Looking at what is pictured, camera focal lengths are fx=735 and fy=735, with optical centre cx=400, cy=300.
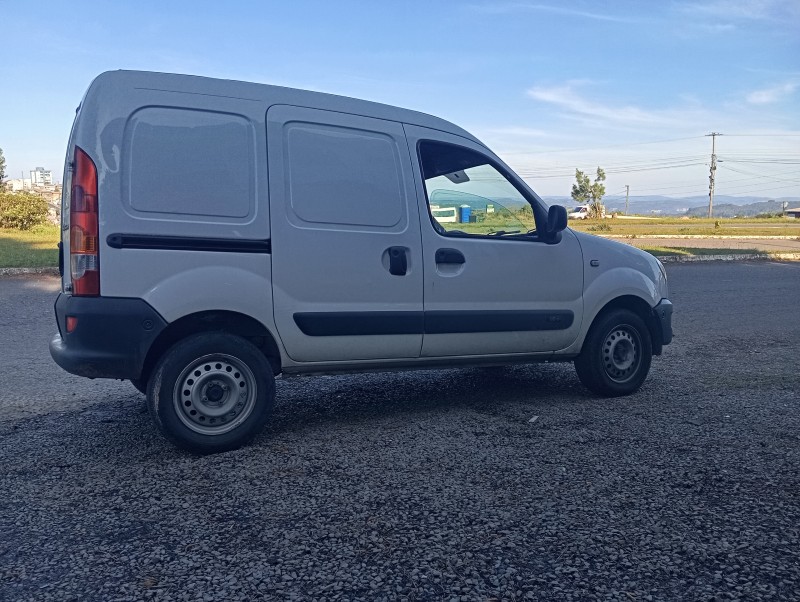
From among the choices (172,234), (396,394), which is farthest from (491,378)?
(172,234)

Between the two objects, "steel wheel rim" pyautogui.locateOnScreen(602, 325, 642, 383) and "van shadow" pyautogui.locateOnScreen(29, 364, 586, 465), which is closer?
"van shadow" pyautogui.locateOnScreen(29, 364, 586, 465)

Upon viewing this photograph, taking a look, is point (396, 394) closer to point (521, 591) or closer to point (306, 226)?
point (306, 226)

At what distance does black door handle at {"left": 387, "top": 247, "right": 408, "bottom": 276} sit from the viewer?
4855 mm

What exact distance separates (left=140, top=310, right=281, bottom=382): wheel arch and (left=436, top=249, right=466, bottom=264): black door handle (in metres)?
1.27

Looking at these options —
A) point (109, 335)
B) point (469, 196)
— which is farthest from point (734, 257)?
point (109, 335)

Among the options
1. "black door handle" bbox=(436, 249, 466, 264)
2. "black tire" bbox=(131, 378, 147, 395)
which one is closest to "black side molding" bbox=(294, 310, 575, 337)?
"black door handle" bbox=(436, 249, 466, 264)

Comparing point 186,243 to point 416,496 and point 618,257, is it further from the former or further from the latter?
point 618,257

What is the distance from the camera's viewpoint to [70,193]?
4.16 m

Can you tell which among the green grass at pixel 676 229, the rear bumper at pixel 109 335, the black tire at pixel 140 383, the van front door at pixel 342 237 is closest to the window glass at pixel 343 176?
the van front door at pixel 342 237

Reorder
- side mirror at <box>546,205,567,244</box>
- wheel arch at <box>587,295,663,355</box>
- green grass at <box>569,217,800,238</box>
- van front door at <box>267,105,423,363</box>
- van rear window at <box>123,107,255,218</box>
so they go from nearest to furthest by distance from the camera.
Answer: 1. van rear window at <box>123,107,255,218</box>
2. van front door at <box>267,105,423,363</box>
3. side mirror at <box>546,205,567,244</box>
4. wheel arch at <box>587,295,663,355</box>
5. green grass at <box>569,217,800,238</box>

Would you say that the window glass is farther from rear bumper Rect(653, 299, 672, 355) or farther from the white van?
rear bumper Rect(653, 299, 672, 355)

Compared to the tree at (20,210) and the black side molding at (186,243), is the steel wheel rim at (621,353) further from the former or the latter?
the tree at (20,210)

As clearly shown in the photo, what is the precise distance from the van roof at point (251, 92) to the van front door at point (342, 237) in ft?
0.25

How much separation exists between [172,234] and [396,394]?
2522 millimetres
